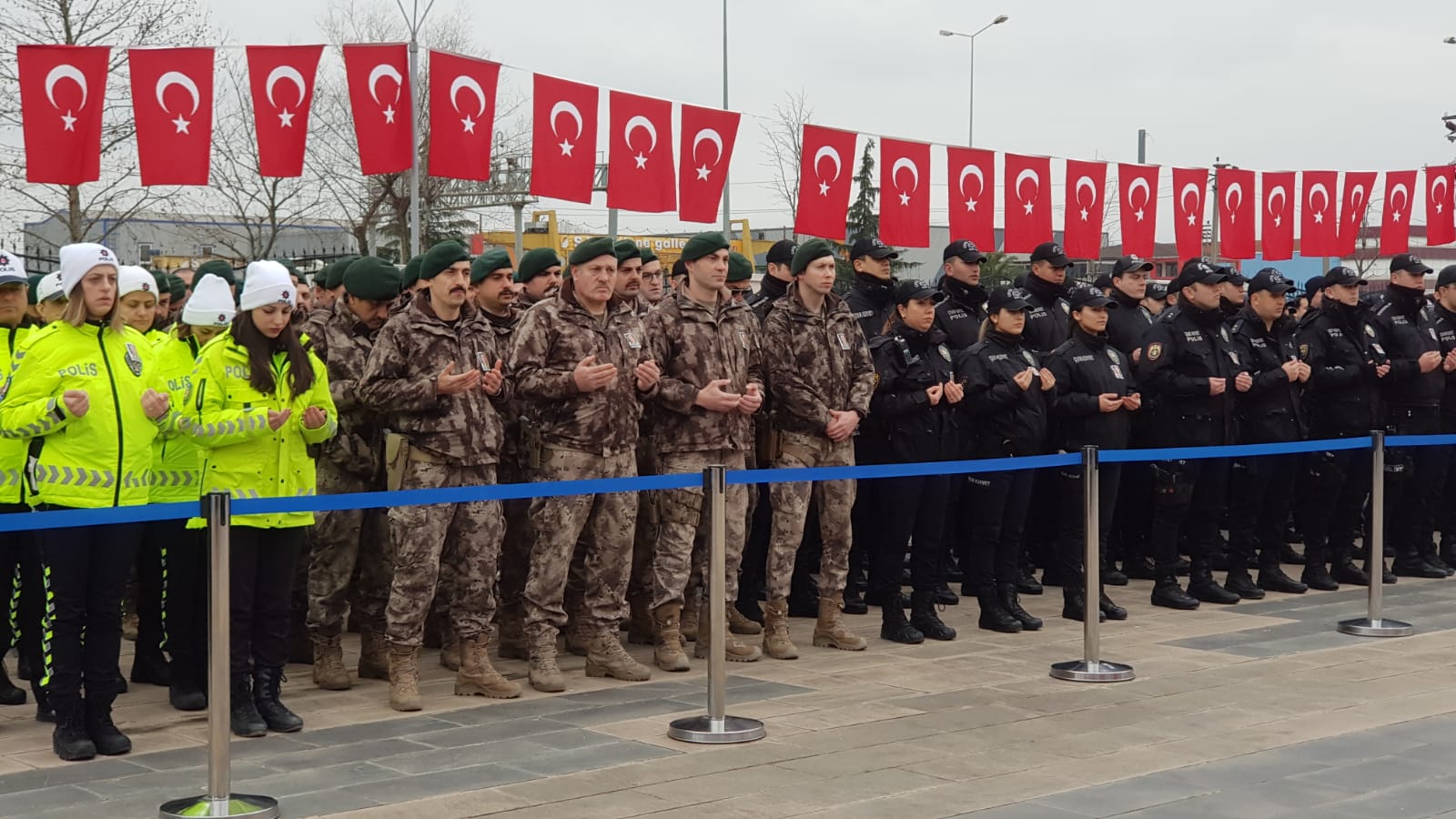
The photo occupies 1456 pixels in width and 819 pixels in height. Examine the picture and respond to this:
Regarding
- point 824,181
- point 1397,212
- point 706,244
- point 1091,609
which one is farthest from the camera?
point 1397,212

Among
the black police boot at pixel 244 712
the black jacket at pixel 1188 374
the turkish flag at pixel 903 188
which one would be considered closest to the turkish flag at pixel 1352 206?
the turkish flag at pixel 903 188

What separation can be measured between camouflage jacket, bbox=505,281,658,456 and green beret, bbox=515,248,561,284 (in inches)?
46.1

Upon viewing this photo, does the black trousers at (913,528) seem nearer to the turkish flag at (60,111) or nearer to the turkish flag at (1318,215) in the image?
the turkish flag at (60,111)

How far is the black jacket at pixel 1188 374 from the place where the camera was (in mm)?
10734

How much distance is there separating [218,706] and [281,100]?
604cm

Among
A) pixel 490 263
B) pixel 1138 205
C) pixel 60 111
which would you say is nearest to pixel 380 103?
pixel 60 111

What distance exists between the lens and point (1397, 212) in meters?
17.7

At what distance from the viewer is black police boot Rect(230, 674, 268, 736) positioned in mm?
6707

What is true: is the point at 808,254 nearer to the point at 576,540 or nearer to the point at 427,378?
the point at 576,540

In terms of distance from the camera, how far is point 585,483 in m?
6.85

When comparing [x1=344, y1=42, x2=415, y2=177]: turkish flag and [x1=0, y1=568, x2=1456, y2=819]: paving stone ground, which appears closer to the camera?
[x1=0, y1=568, x2=1456, y2=819]: paving stone ground

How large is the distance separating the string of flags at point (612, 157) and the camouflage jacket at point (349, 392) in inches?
105

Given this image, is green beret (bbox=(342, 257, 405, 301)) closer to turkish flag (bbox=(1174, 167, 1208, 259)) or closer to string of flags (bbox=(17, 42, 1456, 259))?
string of flags (bbox=(17, 42, 1456, 259))

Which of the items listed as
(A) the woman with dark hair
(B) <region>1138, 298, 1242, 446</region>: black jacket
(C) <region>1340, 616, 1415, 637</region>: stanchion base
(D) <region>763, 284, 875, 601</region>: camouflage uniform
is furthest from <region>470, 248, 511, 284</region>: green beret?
(C) <region>1340, 616, 1415, 637</region>: stanchion base
